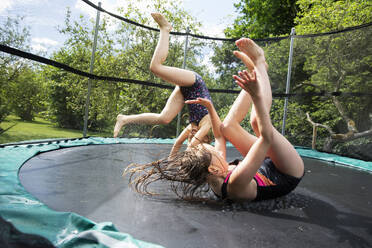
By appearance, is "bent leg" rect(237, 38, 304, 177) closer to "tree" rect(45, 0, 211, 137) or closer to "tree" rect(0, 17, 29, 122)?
"tree" rect(0, 17, 29, 122)

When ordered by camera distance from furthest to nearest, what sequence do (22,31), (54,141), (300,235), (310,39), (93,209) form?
(310,39), (54,141), (22,31), (93,209), (300,235)

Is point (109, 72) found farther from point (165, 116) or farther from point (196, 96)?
point (196, 96)

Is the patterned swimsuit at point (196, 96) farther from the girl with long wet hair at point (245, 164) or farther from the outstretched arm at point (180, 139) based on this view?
the girl with long wet hair at point (245, 164)

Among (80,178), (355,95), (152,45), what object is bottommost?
(80,178)

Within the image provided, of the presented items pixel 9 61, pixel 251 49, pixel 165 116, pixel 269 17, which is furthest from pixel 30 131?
pixel 269 17

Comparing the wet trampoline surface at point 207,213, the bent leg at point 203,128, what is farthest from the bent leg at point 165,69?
the wet trampoline surface at point 207,213

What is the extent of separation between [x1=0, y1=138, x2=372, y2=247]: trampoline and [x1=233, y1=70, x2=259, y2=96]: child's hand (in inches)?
19.5

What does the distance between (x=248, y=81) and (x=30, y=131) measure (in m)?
3.03

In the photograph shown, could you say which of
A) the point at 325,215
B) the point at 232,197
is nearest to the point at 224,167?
the point at 232,197

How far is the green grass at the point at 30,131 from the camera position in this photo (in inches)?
81.9

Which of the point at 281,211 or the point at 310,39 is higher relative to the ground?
the point at 310,39

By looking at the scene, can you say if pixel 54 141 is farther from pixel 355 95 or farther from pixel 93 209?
pixel 355 95

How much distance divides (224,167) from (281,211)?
12.5 inches

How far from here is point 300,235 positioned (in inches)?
34.4
